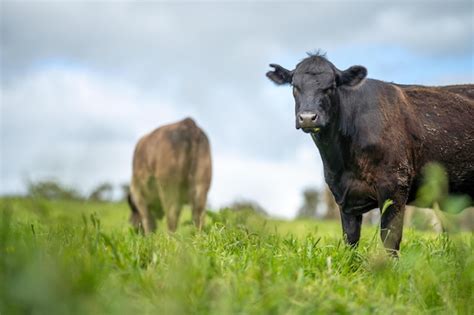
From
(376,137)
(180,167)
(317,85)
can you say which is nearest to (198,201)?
(180,167)

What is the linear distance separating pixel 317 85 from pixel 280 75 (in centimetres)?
83

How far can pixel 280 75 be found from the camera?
8.27 m

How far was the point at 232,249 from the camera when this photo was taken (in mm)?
6203

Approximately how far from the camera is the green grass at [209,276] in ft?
11.7

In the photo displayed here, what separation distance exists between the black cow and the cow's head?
11mm

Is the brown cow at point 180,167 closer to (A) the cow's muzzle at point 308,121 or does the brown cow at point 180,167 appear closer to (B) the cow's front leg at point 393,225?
(B) the cow's front leg at point 393,225

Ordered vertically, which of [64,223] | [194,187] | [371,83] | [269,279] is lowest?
[269,279]

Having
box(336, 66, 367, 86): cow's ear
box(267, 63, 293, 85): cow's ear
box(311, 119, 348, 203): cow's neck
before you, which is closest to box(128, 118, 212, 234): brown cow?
box(267, 63, 293, 85): cow's ear

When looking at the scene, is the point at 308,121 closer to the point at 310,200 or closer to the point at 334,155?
the point at 334,155

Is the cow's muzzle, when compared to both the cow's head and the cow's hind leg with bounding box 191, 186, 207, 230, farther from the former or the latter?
the cow's hind leg with bounding box 191, 186, 207, 230

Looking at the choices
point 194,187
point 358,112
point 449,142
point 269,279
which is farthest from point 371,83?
point 194,187

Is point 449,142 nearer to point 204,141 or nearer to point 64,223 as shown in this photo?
point 64,223

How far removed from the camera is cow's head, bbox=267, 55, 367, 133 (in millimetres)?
7137

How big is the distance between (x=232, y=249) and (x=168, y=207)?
772cm
